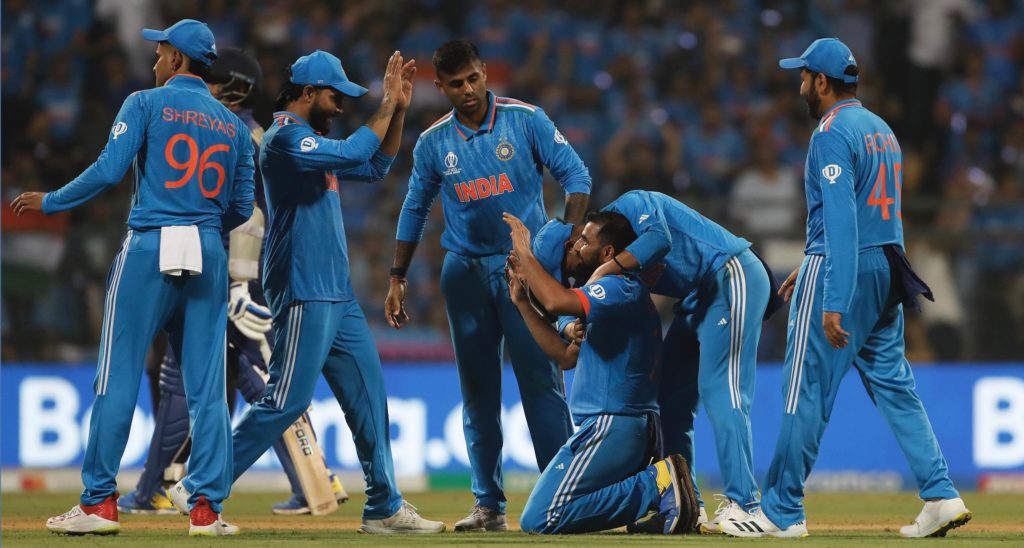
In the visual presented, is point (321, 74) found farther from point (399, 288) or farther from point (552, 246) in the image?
point (552, 246)

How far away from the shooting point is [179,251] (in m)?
6.81

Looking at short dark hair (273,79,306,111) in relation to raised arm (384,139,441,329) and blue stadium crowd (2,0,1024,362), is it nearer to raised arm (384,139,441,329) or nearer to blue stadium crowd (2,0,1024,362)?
raised arm (384,139,441,329)

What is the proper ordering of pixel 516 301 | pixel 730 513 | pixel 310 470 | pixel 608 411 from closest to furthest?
1. pixel 730 513
2. pixel 516 301
3. pixel 608 411
4. pixel 310 470

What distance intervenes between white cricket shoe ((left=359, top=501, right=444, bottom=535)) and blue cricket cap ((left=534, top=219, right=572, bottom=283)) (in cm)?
147

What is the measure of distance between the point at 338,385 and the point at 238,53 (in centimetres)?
240

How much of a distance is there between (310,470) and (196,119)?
2.70 meters

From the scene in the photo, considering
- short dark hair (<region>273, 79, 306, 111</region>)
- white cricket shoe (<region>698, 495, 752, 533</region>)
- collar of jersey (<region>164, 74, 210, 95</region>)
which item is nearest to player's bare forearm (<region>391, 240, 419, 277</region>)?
short dark hair (<region>273, 79, 306, 111</region>)

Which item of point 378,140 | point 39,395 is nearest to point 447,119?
point 378,140

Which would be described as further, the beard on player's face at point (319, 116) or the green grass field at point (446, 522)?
the beard on player's face at point (319, 116)

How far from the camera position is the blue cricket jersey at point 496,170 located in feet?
25.6

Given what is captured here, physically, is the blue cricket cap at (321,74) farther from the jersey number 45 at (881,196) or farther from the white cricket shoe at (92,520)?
the jersey number 45 at (881,196)

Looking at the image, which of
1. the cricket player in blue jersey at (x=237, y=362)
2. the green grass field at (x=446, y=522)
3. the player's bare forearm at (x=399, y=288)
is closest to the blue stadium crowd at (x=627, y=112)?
the green grass field at (x=446, y=522)

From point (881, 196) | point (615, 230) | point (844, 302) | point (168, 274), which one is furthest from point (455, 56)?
point (844, 302)

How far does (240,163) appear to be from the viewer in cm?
726
